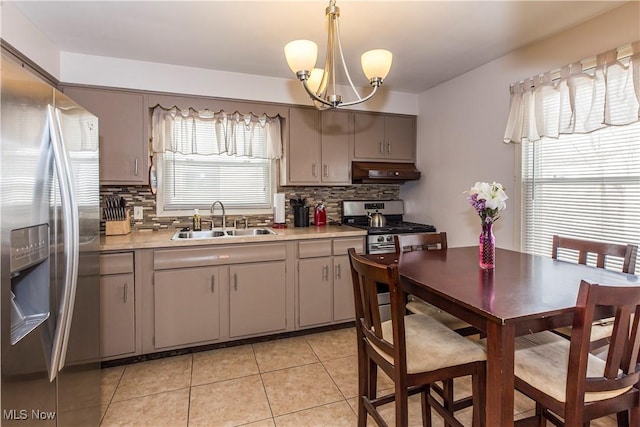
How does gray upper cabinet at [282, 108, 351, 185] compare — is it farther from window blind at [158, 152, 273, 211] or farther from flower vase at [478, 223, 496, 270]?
flower vase at [478, 223, 496, 270]

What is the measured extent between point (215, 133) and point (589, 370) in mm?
3087

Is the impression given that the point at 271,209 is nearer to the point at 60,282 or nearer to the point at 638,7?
the point at 60,282

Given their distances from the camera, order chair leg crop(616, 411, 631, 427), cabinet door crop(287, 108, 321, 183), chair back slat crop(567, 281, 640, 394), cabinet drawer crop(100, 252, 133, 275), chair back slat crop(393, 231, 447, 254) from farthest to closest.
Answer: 1. cabinet door crop(287, 108, 321, 183)
2. cabinet drawer crop(100, 252, 133, 275)
3. chair back slat crop(393, 231, 447, 254)
4. chair leg crop(616, 411, 631, 427)
5. chair back slat crop(567, 281, 640, 394)

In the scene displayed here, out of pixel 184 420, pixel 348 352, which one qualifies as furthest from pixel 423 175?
pixel 184 420

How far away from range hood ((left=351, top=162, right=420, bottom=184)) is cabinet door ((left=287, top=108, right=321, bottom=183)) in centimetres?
40

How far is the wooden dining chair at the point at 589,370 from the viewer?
110 centimetres

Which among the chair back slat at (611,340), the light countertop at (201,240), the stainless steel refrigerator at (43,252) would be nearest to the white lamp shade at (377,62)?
the chair back slat at (611,340)

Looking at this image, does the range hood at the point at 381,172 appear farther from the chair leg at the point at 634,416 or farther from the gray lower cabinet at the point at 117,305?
the chair leg at the point at 634,416

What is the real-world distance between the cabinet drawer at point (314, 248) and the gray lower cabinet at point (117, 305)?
1.31 metres

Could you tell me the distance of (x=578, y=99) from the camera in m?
2.12

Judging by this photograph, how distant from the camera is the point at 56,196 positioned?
4.38 feet

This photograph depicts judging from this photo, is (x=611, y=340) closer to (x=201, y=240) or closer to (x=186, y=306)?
(x=201, y=240)

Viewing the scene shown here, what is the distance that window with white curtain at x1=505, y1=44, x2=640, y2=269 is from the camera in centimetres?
193

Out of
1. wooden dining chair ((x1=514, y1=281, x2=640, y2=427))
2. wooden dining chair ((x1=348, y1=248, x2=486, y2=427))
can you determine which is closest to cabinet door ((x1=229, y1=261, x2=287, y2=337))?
wooden dining chair ((x1=348, y1=248, x2=486, y2=427))
